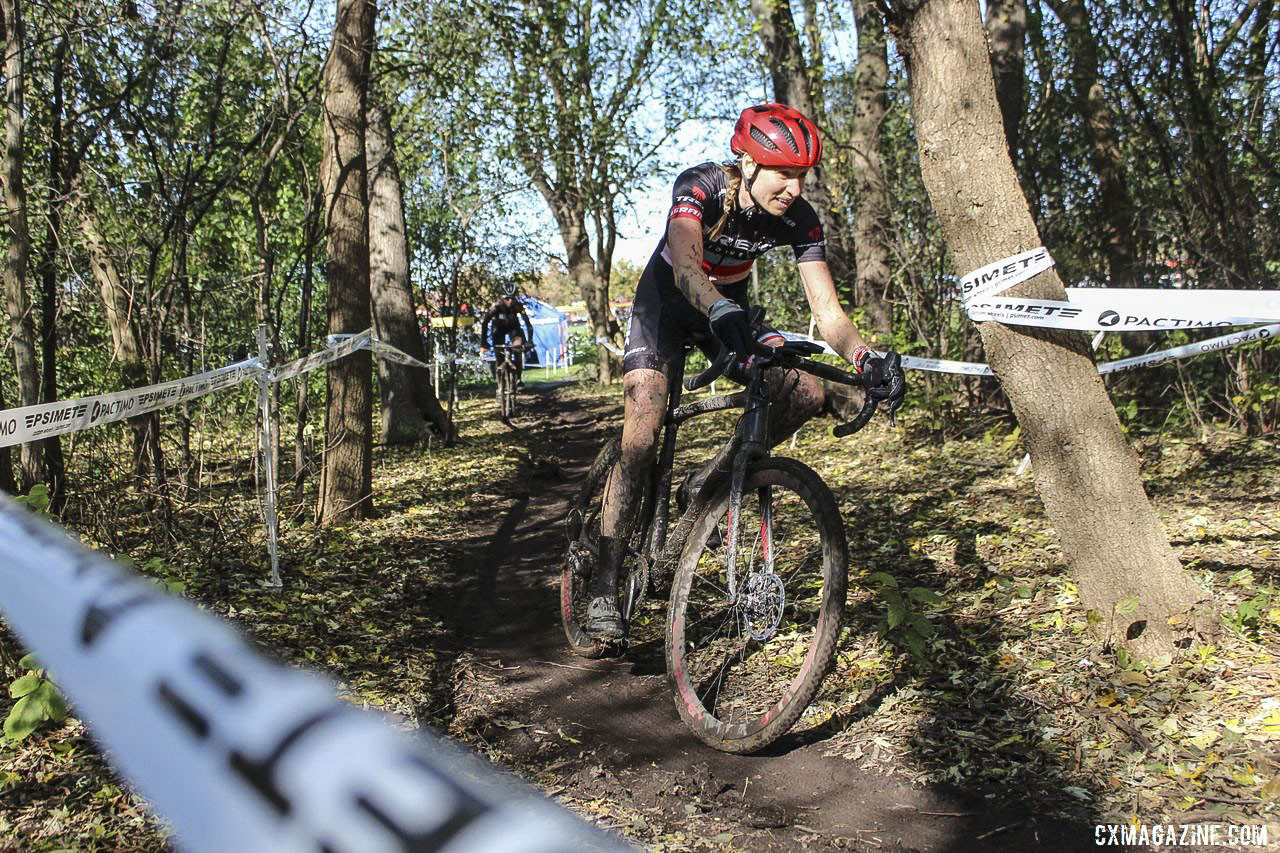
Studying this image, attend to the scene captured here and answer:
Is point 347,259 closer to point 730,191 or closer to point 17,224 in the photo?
point 17,224

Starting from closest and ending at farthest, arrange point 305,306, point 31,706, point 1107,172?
point 31,706 < point 305,306 < point 1107,172

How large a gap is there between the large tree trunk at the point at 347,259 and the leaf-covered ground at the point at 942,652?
38cm

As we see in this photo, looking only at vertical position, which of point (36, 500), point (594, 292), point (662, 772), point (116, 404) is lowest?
point (662, 772)

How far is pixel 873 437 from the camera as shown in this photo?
9.87 m

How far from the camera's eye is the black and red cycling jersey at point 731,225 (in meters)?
3.81

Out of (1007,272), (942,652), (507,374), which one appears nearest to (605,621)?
(942,652)

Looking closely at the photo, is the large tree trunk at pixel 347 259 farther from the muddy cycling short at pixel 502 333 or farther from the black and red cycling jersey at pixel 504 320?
the muddy cycling short at pixel 502 333

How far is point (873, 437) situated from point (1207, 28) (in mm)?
4592

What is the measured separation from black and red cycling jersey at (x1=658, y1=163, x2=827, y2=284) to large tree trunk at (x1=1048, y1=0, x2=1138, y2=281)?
5884 millimetres

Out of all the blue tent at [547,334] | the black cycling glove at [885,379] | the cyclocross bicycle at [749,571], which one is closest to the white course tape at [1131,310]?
the black cycling glove at [885,379]

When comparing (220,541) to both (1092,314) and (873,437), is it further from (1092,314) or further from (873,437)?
(873,437)

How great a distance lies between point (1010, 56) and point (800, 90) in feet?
15.2

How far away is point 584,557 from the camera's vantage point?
4605 millimetres

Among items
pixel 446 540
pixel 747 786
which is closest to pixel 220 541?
pixel 446 540
